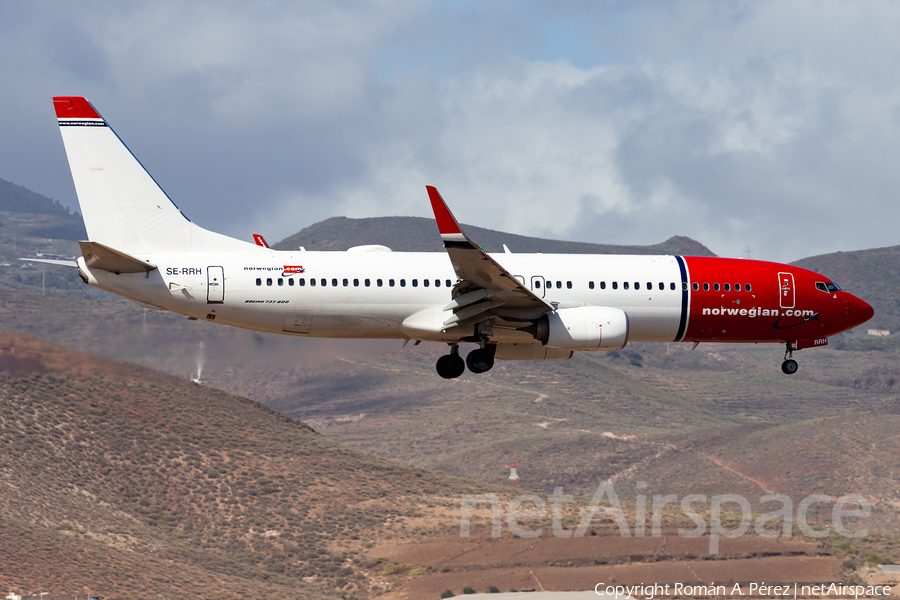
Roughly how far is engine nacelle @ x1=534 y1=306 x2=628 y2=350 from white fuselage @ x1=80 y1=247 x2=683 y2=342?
77 cm

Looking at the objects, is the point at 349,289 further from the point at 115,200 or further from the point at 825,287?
the point at 825,287

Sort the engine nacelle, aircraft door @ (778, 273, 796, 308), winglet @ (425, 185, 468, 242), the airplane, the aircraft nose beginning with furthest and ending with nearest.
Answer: the aircraft nose
aircraft door @ (778, 273, 796, 308)
the engine nacelle
the airplane
winglet @ (425, 185, 468, 242)

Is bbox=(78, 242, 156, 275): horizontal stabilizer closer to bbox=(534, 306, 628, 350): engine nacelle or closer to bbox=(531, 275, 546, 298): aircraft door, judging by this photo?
bbox=(531, 275, 546, 298): aircraft door

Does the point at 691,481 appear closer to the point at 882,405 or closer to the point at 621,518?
the point at 621,518

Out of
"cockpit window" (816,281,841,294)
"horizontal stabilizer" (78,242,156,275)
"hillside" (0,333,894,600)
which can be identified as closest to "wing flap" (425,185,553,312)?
"horizontal stabilizer" (78,242,156,275)

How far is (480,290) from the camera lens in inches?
1427

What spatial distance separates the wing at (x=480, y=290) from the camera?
111ft

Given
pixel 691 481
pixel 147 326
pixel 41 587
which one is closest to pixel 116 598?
pixel 41 587

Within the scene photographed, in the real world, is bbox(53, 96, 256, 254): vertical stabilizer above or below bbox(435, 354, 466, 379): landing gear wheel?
above

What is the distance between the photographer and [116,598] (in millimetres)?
54969

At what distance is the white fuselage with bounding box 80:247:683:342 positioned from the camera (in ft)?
118

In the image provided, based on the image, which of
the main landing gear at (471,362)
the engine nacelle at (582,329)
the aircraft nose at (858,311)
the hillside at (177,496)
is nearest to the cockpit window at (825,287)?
the aircraft nose at (858,311)

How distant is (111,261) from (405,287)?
995 centimetres

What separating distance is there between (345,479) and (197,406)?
1600 centimetres
